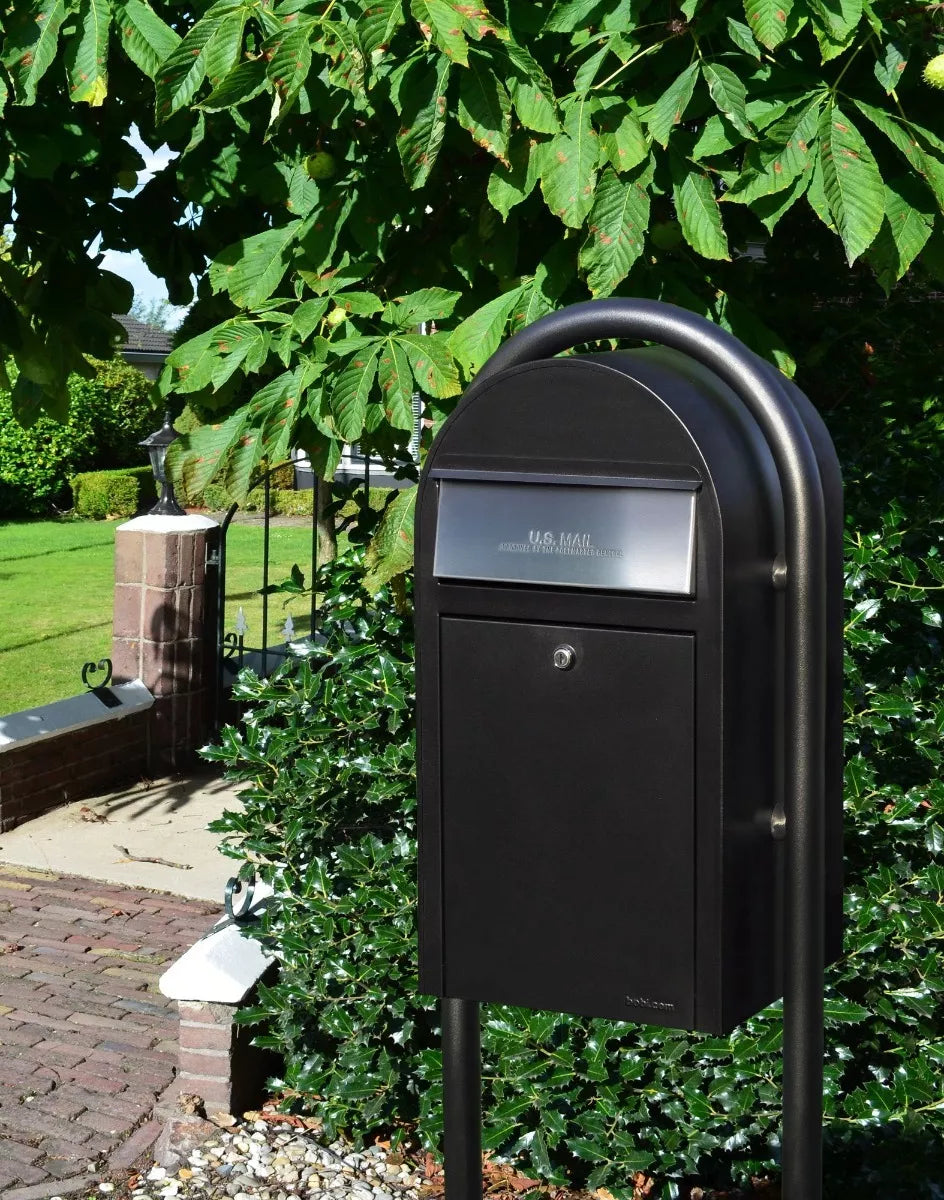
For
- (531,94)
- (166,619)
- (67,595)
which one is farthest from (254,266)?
(67,595)

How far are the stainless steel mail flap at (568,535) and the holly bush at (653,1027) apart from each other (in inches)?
68.6

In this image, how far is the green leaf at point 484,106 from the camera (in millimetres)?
2691

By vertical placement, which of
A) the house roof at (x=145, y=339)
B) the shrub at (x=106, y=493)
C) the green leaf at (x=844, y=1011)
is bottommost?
the green leaf at (x=844, y=1011)

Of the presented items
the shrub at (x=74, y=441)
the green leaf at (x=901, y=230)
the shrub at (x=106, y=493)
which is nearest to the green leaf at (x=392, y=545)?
the green leaf at (x=901, y=230)

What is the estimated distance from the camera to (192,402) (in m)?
3.66

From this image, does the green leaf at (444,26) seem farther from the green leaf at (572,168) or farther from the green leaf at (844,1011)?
the green leaf at (844,1011)

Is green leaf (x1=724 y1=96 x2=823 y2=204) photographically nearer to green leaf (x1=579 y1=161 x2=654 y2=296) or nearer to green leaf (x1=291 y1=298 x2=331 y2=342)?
green leaf (x1=579 y1=161 x2=654 y2=296)

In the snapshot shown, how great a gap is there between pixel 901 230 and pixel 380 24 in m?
1.05

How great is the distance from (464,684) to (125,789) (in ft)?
20.1

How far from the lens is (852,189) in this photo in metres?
2.46

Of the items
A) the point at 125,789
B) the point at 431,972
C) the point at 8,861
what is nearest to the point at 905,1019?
the point at 431,972

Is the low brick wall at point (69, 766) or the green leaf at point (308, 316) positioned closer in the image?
the green leaf at point (308, 316)

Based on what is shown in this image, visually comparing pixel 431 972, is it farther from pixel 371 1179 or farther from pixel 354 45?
pixel 371 1179

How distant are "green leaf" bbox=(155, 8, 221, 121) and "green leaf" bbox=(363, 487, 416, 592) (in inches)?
37.9
